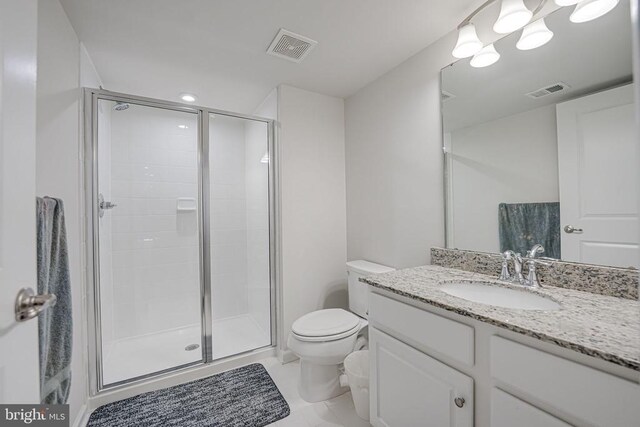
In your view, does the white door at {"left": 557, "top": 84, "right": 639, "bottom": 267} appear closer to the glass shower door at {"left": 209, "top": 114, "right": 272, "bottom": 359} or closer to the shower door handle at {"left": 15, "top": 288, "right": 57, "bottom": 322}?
the shower door handle at {"left": 15, "top": 288, "right": 57, "bottom": 322}

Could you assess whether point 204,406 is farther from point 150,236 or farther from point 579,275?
point 579,275

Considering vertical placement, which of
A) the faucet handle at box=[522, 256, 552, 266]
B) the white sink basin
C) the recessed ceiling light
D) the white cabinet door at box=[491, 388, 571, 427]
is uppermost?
the recessed ceiling light

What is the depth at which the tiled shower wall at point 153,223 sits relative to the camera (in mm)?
2258

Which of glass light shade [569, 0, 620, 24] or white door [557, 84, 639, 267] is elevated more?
glass light shade [569, 0, 620, 24]

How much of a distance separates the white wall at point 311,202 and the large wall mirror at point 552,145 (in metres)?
1.02

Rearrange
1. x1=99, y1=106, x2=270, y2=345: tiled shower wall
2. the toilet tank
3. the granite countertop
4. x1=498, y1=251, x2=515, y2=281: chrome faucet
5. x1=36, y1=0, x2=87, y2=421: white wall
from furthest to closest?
x1=99, y1=106, x2=270, y2=345: tiled shower wall
the toilet tank
x1=498, y1=251, x2=515, y2=281: chrome faucet
x1=36, y1=0, x2=87, y2=421: white wall
the granite countertop

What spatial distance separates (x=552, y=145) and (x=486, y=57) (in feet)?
1.92

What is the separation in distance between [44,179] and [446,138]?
2.02 m

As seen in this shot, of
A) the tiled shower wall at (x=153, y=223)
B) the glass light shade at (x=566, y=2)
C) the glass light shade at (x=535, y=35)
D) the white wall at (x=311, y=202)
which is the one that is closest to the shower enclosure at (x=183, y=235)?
the tiled shower wall at (x=153, y=223)

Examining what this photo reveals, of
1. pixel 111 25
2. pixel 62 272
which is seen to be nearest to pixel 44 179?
pixel 62 272

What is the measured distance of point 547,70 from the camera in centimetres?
120

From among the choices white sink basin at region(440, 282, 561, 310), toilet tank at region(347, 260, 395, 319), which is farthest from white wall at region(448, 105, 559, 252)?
toilet tank at region(347, 260, 395, 319)

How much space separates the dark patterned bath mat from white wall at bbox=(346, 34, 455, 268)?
1197 millimetres

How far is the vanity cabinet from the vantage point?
0.63m
